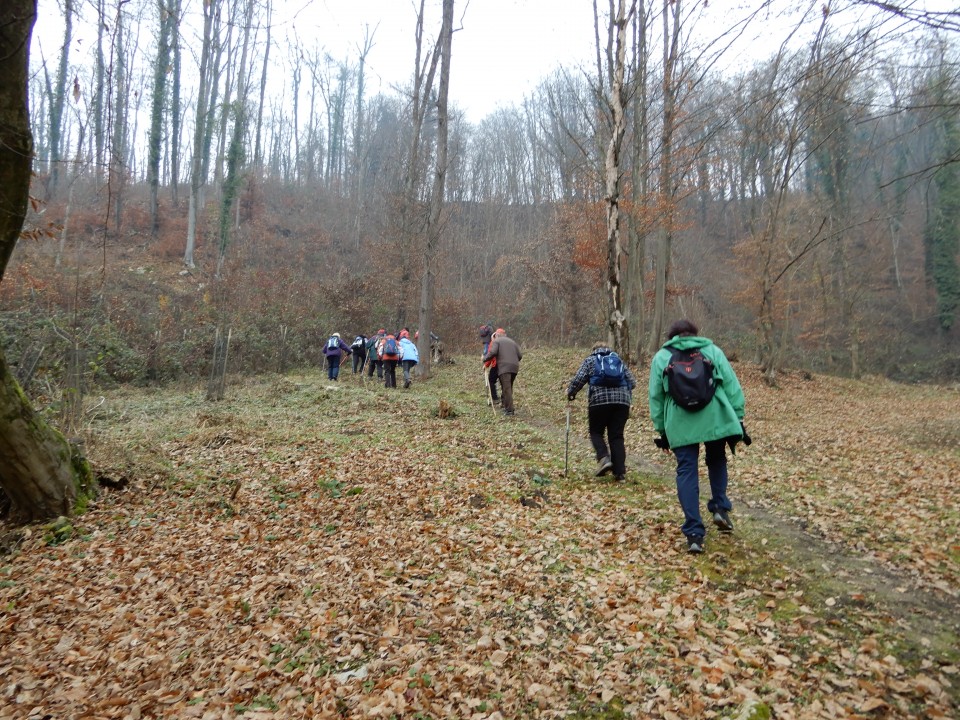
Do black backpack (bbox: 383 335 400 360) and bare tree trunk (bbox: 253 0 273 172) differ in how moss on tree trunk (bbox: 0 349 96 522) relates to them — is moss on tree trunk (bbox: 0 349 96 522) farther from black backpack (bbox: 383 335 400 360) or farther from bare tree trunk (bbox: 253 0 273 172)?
bare tree trunk (bbox: 253 0 273 172)

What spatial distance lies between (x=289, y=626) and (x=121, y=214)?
116 ft

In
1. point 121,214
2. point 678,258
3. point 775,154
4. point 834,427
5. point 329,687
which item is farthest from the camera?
point 678,258

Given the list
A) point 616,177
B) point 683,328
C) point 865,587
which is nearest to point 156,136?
point 616,177

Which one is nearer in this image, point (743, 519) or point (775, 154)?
point (743, 519)

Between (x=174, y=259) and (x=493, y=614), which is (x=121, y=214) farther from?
(x=493, y=614)

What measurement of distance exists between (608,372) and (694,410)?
2163 millimetres

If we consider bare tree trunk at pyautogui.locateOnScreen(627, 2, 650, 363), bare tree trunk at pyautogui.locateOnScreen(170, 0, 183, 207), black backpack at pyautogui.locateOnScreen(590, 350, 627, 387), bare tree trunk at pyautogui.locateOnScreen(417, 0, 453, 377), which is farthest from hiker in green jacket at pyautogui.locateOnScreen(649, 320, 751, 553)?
bare tree trunk at pyautogui.locateOnScreen(170, 0, 183, 207)

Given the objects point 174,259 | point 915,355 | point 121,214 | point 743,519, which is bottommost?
point 743,519

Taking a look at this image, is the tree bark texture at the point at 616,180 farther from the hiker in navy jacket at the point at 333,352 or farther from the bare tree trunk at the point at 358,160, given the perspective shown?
the bare tree trunk at the point at 358,160

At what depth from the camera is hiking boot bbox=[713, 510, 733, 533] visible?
558 cm

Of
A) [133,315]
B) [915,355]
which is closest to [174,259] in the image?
[133,315]

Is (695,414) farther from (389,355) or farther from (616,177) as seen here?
(389,355)

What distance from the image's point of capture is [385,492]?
7016 mm

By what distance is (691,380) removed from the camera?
520cm
